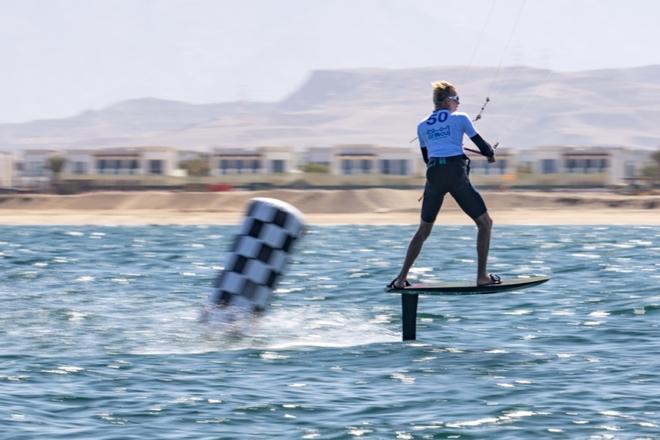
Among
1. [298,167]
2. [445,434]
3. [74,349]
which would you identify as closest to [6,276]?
[74,349]

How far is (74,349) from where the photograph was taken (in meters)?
14.9

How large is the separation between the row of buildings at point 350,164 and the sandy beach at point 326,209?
3875cm

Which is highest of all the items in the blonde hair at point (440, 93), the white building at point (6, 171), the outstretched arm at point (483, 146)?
the blonde hair at point (440, 93)

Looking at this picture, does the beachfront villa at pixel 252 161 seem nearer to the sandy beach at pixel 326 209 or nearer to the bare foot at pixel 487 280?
the sandy beach at pixel 326 209

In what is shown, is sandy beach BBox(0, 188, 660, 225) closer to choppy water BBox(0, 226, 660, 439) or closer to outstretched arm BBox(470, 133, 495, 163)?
choppy water BBox(0, 226, 660, 439)

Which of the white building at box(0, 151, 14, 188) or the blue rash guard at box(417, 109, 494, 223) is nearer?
the blue rash guard at box(417, 109, 494, 223)

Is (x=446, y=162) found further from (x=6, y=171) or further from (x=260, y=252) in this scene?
(x=6, y=171)

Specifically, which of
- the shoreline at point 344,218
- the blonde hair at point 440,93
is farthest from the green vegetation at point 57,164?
the blonde hair at point 440,93

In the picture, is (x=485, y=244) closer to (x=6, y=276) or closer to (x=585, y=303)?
(x=585, y=303)

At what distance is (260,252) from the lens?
1512 centimetres

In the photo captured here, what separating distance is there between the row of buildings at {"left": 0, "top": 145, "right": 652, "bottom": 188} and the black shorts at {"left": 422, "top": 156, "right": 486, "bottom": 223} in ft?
344

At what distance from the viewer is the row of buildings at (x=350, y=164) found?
414 feet

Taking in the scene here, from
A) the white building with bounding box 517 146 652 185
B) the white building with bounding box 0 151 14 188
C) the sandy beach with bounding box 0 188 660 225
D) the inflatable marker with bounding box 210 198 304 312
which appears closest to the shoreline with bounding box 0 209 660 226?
the sandy beach with bounding box 0 188 660 225

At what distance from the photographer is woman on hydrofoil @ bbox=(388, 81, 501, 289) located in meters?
13.7
